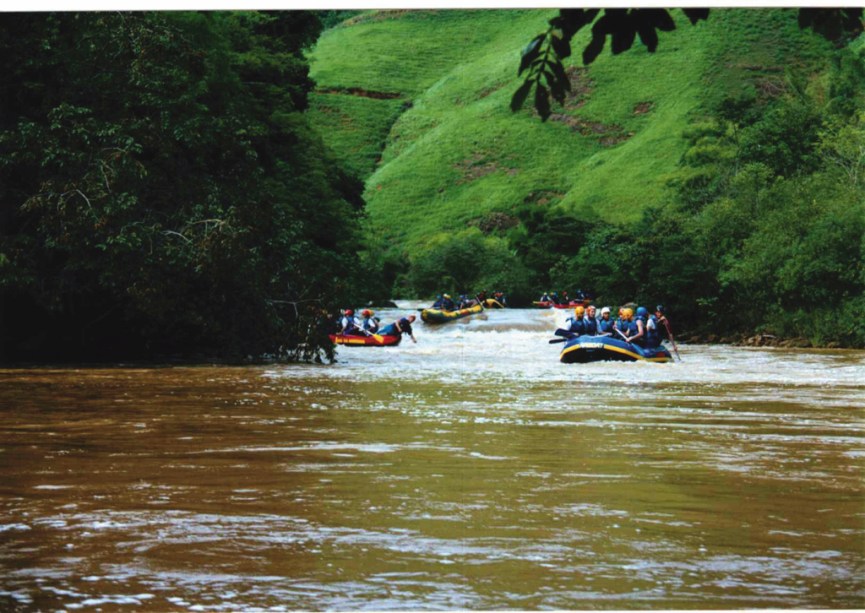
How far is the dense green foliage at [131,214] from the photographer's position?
67.1ft

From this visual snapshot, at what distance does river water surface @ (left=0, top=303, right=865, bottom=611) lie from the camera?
542 centimetres

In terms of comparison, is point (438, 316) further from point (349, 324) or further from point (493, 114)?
point (493, 114)

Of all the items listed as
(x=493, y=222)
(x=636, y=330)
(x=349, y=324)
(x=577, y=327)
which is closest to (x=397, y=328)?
(x=349, y=324)

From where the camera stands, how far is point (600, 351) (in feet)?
77.7

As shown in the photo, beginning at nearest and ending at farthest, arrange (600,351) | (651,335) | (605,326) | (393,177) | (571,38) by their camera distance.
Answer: (571,38) → (600,351) → (651,335) → (605,326) → (393,177)

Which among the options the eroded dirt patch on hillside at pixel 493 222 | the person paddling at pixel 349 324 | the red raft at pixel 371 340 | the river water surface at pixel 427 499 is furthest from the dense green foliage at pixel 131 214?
the eroded dirt patch on hillside at pixel 493 222

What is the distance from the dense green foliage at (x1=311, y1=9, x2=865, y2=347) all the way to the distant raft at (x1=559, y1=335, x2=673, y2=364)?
16.5ft

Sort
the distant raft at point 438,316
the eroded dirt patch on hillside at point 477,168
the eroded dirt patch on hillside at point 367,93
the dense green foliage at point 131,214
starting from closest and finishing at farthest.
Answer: the dense green foliage at point 131,214 → the distant raft at point 438,316 → the eroded dirt patch on hillside at point 367,93 → the eroded dirt patch on hillside at point 477,168

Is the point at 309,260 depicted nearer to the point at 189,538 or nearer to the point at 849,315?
the point at 849,315

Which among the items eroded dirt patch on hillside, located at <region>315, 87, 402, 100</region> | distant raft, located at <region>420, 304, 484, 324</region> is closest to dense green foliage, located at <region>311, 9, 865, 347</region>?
eroded dirt patch on hillside, located at <region>315, 87, 402, 100</region>

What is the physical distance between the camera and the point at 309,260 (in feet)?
81.3

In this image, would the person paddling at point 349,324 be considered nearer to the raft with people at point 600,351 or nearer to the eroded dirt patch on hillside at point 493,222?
the raft with people at point 600,351

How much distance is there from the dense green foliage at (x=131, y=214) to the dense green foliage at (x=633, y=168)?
5.70 meters

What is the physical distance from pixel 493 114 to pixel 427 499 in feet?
162
